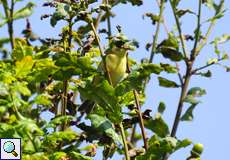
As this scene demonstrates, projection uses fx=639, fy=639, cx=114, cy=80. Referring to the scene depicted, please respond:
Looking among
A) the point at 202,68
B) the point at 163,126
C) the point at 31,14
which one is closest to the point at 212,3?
the point at 202,68

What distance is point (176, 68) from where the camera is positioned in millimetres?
4672

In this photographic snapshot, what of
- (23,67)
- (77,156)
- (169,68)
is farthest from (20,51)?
(169,68)

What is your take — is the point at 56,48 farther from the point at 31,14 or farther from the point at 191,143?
the point at 191,143

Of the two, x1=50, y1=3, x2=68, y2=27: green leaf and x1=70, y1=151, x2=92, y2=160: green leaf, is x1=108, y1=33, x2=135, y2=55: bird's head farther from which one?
x1=70, y1=151, x2=92, y2=160: green leaf

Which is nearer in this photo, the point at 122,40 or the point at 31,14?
the point at 122,40

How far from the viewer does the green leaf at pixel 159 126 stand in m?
4.73

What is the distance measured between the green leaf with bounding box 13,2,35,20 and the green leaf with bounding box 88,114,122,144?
159 cm

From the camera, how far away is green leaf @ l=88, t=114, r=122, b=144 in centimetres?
446

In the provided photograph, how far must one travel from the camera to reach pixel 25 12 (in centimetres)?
575

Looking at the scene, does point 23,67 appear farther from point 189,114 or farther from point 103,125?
point 189,114

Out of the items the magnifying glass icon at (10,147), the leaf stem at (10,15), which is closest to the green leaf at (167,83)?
the magnifying glass icon at (10,147)

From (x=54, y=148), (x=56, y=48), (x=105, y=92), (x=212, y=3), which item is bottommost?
(x=54, y=148)

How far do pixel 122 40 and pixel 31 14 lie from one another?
5.24 ft

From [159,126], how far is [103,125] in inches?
19.2
